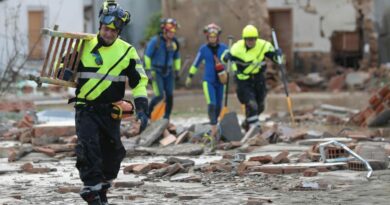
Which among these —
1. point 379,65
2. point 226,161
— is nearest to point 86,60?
A: point 226,161

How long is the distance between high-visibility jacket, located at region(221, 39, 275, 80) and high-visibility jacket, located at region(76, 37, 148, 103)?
22.5ft

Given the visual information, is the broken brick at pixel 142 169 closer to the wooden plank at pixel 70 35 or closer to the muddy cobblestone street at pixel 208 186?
the muddy cobblestone street at pixel 208 186

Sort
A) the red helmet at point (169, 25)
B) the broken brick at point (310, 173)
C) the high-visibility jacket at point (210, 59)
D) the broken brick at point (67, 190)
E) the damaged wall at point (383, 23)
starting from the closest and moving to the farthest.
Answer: the broken brick at point (67, 190)
the broken brick at point (310, 173)
the high-visibility jacket at point (210, 59)
the red helmet at point (169, 25)
the damaged wall at point (383, 23)

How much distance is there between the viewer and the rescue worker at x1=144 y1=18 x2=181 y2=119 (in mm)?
16516

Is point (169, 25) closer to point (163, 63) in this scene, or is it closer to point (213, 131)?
point (163, 63)

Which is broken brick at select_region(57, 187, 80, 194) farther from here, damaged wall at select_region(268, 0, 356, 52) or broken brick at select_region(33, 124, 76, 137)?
damaged wall at select_region(268, 0, 356, 52)

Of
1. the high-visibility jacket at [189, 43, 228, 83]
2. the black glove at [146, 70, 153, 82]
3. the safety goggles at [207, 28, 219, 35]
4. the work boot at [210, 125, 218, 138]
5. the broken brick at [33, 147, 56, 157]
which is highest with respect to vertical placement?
the safety goggles at [207, 28, 219, 35]

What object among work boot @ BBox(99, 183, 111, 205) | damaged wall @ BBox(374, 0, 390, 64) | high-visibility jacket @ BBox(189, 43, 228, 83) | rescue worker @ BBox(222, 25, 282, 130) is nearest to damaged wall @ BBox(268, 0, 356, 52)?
damaged wall @ BBox(374, 0, 390, 64)

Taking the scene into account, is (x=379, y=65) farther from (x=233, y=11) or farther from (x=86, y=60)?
(x=86, y=60)

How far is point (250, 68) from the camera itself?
15148mm

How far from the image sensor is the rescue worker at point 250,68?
1510 cm

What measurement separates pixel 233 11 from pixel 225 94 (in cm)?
1406

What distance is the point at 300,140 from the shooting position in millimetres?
14133

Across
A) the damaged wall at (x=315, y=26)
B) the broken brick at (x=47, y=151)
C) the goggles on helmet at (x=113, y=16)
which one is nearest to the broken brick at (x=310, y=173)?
the goggles on helmet at (x=113, y=16)
